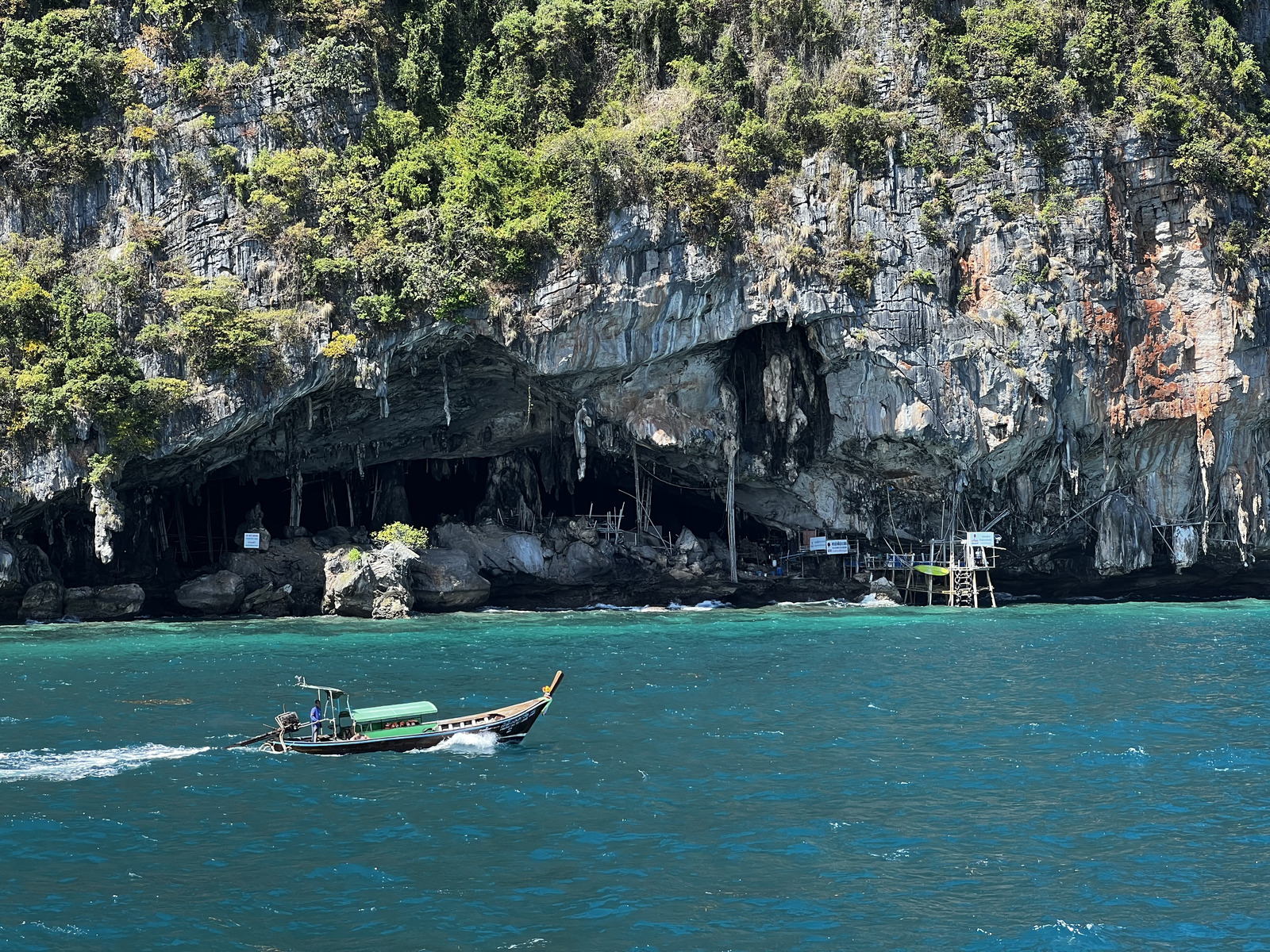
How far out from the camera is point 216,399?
142 feet

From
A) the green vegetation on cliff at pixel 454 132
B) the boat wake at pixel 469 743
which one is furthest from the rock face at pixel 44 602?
the boat wake at pixel 469 743

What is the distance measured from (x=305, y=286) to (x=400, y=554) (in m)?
10.3

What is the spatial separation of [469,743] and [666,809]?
581cm

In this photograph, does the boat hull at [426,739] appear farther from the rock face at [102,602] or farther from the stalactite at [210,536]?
the stalactite at [210,536]

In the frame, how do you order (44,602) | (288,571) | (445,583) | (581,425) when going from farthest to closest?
1. (288,571)
2. (581,425)
3. (445,583)
4. (44,602)

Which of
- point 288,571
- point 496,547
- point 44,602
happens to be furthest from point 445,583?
point 44,602

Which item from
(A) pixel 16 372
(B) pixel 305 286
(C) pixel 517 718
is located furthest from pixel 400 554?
(C) pixel 517 718

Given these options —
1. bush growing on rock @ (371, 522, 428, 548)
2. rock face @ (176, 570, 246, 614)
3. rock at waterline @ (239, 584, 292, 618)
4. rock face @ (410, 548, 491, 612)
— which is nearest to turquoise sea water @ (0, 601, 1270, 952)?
bush growing on rock @ (371, 522, 428, 548)

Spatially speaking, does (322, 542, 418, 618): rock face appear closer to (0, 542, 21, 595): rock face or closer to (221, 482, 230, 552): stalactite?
(221, 482, 230, 552): stalactite

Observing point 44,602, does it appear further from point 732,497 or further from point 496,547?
point 732,497

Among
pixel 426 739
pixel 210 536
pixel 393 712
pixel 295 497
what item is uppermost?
pixel 295 497

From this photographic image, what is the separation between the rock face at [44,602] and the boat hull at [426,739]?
2435 centimetres

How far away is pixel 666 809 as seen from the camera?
19547 mm

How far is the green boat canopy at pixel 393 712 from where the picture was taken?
23984 millimetres
